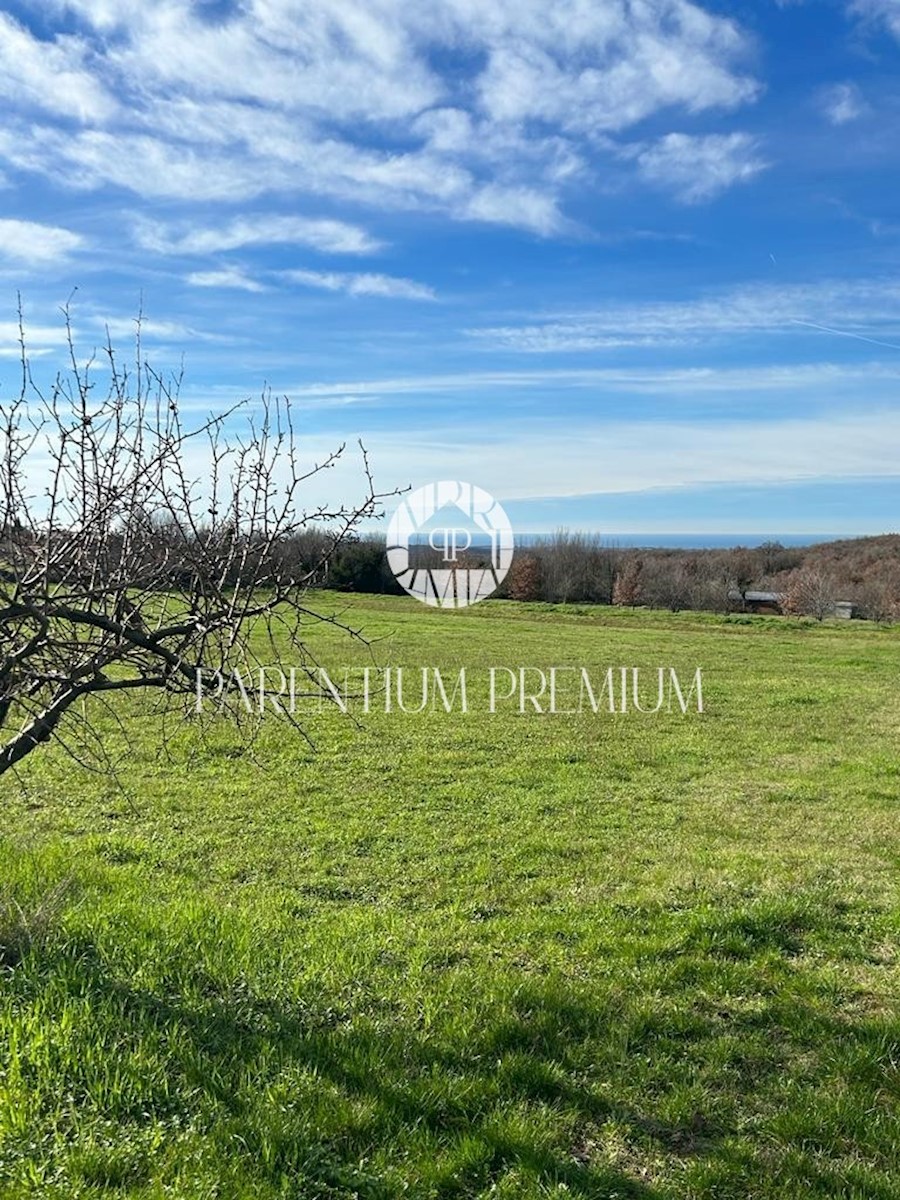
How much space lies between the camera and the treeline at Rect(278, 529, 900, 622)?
3166 cm

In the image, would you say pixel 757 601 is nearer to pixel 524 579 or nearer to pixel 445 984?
pixel 524 579

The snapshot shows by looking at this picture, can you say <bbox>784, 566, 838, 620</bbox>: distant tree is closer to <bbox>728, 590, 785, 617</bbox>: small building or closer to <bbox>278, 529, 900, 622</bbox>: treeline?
<bbox>278, 529, 900, 622</bbox>: treeline

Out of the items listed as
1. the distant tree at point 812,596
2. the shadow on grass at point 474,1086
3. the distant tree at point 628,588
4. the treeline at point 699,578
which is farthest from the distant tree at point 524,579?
the shadow on grass at point 474,1086

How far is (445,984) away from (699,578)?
34746 mm

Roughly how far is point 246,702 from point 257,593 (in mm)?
480

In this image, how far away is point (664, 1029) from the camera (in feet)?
9.88

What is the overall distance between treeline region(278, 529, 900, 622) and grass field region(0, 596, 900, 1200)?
2089 cm

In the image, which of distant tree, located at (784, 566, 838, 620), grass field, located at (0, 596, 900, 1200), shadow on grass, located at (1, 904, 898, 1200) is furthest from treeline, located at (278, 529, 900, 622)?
shadow on grass, located at (1, 904, 898, 1200)

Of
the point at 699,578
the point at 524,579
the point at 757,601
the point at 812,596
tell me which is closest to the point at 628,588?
the point at 699,578

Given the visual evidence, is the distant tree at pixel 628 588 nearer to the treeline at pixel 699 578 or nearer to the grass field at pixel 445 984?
the treeline at pixel 699 578

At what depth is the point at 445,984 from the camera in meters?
3.34

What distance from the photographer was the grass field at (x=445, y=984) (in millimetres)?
2266

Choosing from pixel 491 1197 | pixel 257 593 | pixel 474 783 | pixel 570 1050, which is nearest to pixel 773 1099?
pixel 570 1050

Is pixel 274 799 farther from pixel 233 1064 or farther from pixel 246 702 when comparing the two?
pixel 233 1064
